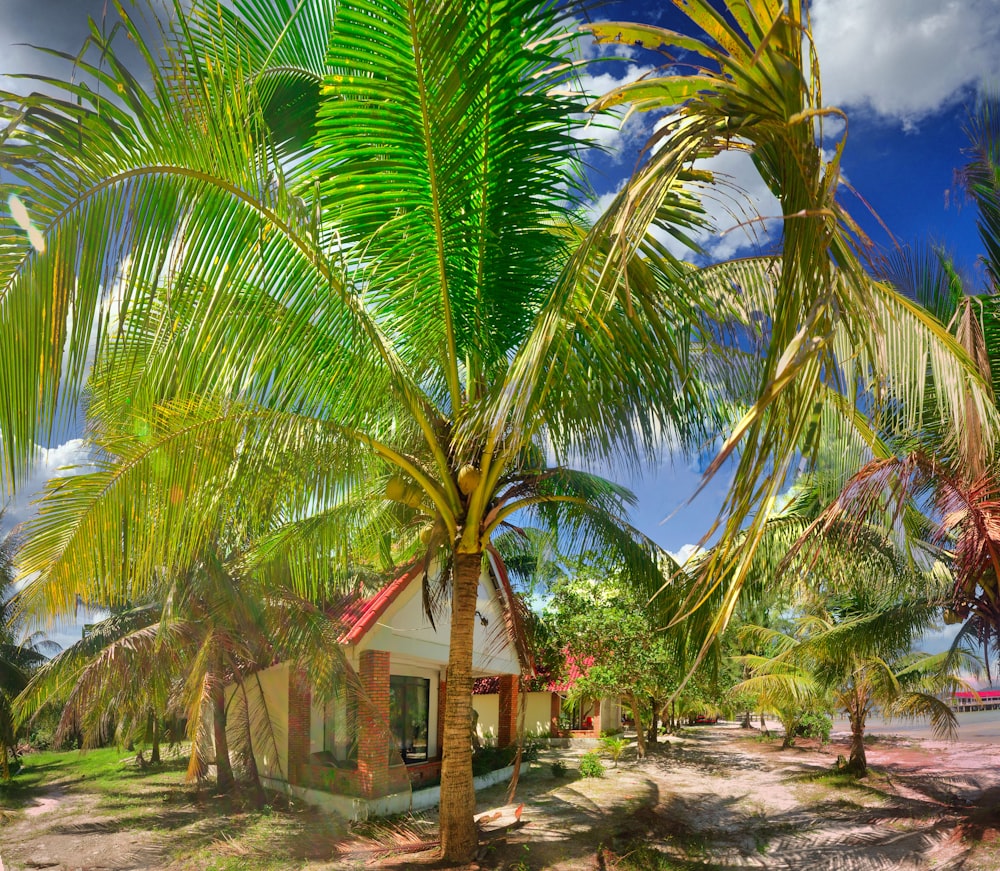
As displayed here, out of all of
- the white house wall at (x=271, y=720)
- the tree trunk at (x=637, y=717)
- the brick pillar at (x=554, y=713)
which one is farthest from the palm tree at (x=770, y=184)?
the brick pillar at (x=554, y=713)

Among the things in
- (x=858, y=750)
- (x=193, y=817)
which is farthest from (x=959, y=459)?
(x=858, y=750)

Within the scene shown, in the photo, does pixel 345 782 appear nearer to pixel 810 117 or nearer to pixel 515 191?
pixel 515 191

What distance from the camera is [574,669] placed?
63.7 feet

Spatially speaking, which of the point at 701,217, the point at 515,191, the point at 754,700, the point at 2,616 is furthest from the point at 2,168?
the point at 754,700

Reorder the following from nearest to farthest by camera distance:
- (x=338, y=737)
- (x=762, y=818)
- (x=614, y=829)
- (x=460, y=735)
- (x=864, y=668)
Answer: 1. (x=460, y=735)
2. (x=614, y=829)
3. (x=762, y=818)
4. (x=338, y=737)
5. (x=864, y=668)

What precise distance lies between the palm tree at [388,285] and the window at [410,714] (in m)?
7.34

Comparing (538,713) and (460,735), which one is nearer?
(460,735)

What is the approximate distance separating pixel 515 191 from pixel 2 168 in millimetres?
3904

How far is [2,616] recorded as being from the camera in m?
19.1

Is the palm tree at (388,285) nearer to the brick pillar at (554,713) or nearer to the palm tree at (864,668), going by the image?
the palm tree at (864,668)

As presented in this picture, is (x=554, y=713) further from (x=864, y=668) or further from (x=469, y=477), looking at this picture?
(x=469, y=477)

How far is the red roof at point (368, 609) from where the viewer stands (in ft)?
40.0

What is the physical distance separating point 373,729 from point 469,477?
21.2 ft

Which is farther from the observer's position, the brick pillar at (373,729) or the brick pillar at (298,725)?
the brick pillar at (298,725)
